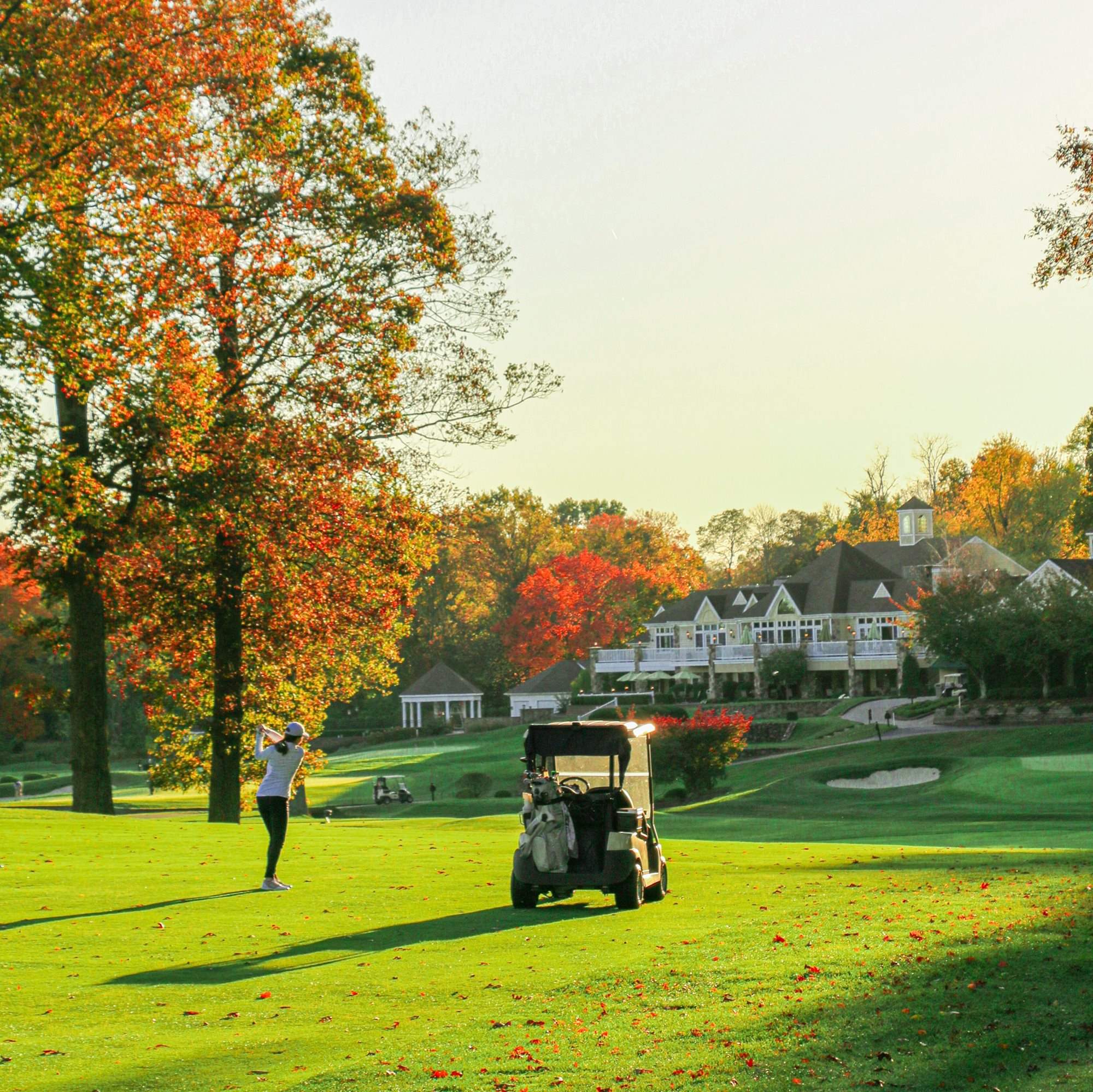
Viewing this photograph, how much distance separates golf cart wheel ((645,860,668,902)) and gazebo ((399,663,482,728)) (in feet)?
257

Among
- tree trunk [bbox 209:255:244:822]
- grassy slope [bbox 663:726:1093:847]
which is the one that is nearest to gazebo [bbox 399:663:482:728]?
grassy slope [bbox 663:726:1093:847]

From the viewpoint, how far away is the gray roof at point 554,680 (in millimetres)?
92000

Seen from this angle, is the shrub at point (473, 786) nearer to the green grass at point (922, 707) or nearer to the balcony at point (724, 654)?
the green grass at point (922, 707)

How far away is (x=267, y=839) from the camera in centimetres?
2286

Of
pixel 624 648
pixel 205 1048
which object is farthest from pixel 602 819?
pixel 624 648

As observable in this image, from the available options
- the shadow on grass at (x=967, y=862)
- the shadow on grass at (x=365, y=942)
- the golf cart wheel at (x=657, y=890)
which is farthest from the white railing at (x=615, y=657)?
the shadow on grass at (x=365, y=942)

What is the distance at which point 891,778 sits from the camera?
47250 millimetres

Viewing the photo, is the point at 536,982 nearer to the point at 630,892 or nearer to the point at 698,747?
the point at 630,892

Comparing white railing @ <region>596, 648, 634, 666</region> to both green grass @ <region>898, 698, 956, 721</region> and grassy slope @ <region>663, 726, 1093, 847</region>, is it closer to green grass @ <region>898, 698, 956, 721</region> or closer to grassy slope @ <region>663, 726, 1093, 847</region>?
green grass @ <region>898, 698, 956, 721</region>

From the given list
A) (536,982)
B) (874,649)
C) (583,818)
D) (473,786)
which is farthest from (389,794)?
(536,982)

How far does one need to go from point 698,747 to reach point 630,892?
3106cm

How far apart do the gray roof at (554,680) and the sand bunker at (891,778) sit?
4459 cm

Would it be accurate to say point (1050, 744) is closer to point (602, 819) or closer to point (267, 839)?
point (267, 839)

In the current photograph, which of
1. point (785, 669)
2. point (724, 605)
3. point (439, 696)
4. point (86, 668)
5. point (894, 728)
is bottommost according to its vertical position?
point (894, 728)
